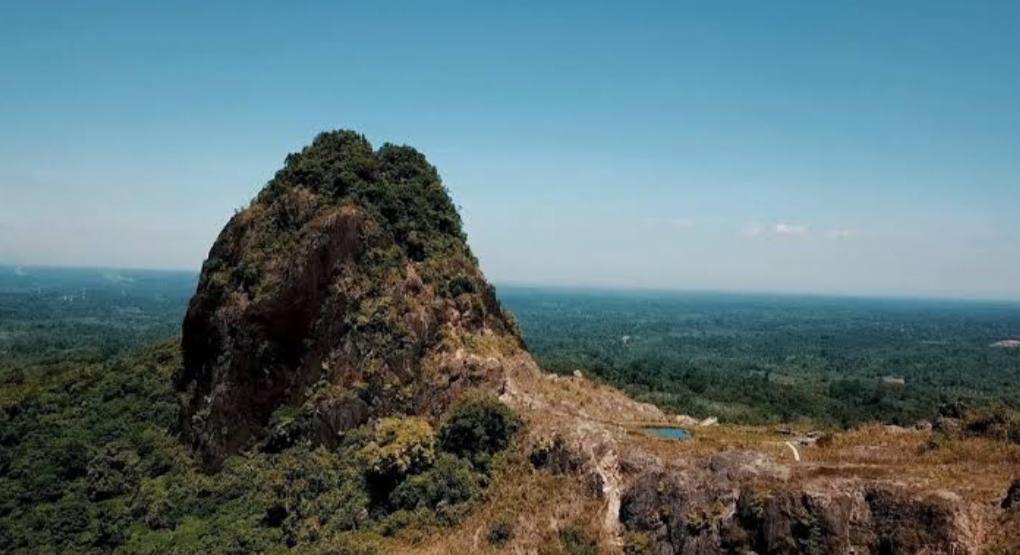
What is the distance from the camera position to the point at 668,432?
1249 inches

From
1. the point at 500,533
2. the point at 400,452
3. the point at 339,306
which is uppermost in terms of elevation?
the point at 339,306

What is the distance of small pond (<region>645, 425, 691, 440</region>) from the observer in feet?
99.3

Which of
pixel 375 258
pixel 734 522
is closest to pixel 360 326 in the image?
pixel 375 258

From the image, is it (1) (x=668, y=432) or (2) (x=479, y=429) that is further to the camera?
(1) (x=668, y=432)

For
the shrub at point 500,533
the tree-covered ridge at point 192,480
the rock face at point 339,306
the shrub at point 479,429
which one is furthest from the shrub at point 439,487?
the rock face at point 339,306

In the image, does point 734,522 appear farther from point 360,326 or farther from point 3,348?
point 3,348

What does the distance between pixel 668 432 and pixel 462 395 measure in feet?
27.8

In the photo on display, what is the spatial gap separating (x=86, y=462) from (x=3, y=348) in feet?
484

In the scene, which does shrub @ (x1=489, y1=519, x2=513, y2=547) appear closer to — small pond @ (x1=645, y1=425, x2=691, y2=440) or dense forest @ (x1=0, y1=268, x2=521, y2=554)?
dense forest @ (x1=0, y1=268, x2=521, y2=554)

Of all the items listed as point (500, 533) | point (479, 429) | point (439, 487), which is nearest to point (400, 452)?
point (439, 487)

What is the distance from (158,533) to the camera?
108 feet

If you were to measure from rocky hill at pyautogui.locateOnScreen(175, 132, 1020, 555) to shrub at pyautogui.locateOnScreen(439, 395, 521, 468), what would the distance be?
63 cm

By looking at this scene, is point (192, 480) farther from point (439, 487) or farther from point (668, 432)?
point (668, 432)

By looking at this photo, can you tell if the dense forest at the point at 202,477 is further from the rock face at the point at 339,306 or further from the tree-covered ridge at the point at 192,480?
the rock face at the point at 339,306
